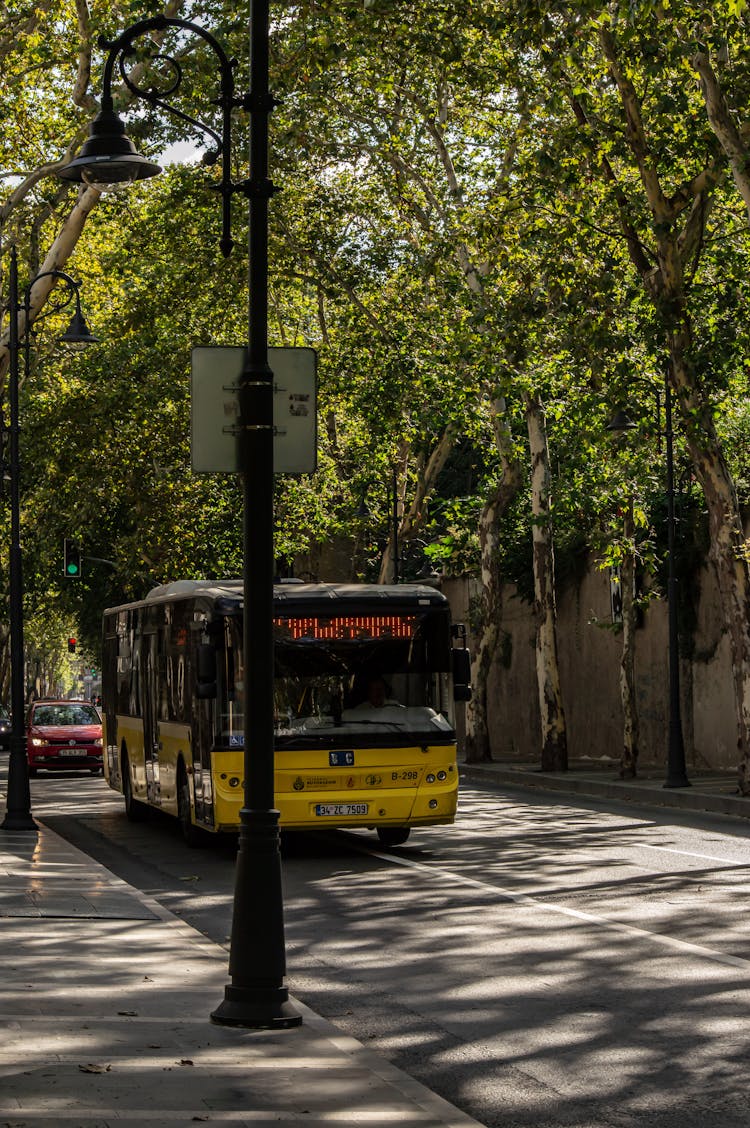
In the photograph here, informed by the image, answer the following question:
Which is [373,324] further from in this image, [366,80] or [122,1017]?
[122,1017]

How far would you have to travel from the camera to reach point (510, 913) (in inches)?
539

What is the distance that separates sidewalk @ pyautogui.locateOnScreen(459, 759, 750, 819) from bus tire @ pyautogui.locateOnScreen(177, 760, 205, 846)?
7373mm

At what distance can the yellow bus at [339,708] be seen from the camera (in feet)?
58.3

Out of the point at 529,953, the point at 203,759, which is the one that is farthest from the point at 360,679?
the point at 529,953

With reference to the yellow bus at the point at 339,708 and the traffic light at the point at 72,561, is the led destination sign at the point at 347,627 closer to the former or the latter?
the yellow bus at the point at 339,708

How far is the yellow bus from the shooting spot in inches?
699

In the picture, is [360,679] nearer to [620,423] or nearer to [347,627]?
[347,627]

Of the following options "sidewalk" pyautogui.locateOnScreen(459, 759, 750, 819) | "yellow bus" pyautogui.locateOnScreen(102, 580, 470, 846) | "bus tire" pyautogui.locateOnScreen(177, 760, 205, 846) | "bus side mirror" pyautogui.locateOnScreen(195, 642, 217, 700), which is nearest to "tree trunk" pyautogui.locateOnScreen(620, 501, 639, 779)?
"sidewalk" pyautogui.locateOnScreen(459, 759, 750, 819)

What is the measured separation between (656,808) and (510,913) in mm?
12035

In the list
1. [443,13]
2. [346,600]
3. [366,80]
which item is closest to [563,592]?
[366,80]

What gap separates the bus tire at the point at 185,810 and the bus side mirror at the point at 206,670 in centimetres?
243

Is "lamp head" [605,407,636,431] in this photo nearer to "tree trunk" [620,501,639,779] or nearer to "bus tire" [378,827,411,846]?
"tree trunk" [620,501,639,779]

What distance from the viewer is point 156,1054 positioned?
7914mm

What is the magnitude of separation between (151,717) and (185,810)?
278 cm
